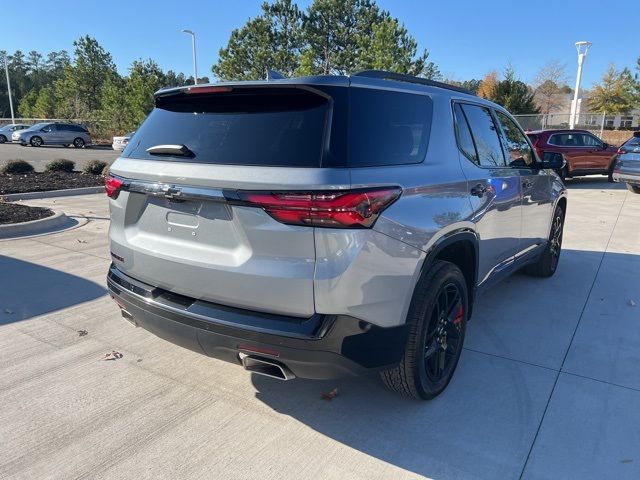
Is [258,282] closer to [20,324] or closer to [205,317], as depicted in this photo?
[205,317]

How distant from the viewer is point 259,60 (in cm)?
3928

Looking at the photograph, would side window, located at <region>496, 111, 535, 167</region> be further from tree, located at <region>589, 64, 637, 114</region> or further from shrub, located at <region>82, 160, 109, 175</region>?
tree, located at <region>589, 64, 637, 114</region>

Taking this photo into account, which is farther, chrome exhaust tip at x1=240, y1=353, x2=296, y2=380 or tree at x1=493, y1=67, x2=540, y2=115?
tree at x1=493, y1=67, x2=540, y2=115

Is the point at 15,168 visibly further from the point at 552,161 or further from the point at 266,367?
the point at 266,367

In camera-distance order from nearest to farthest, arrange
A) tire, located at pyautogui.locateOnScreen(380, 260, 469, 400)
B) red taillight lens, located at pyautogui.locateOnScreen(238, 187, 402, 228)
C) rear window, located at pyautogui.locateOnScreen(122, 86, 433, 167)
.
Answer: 1. red taillight lens, located at pyautogui.locateOnScreen(238, 187, 402, 228)
2. rear window, located at pyautogui.locateOnScreen(122, 86, 433, 167)
3. tire, located at pyautogui.locateOnScreen(380, 260, 469, 400)

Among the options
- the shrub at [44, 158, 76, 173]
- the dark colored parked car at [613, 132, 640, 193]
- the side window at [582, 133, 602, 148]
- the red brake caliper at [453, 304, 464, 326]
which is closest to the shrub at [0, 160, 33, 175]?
the shrub at [44, 158, 76, 173]

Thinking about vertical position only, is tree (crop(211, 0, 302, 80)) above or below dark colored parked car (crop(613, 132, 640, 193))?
above

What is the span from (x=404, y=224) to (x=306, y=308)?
0.66 metres

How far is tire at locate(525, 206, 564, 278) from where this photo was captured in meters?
5.48

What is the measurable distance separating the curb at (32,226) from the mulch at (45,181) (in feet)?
11.1

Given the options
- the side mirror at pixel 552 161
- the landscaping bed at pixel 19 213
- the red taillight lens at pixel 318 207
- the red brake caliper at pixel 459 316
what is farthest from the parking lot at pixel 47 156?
the red taillight lens at pixel 318 207

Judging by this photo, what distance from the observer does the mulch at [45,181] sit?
35.9 feet

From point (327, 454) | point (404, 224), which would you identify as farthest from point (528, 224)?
point (327, 454)

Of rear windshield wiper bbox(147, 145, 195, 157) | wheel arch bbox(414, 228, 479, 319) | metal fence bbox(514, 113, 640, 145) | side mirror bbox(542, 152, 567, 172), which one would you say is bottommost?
wheel arch bbox(414, 228, 479, 319)
